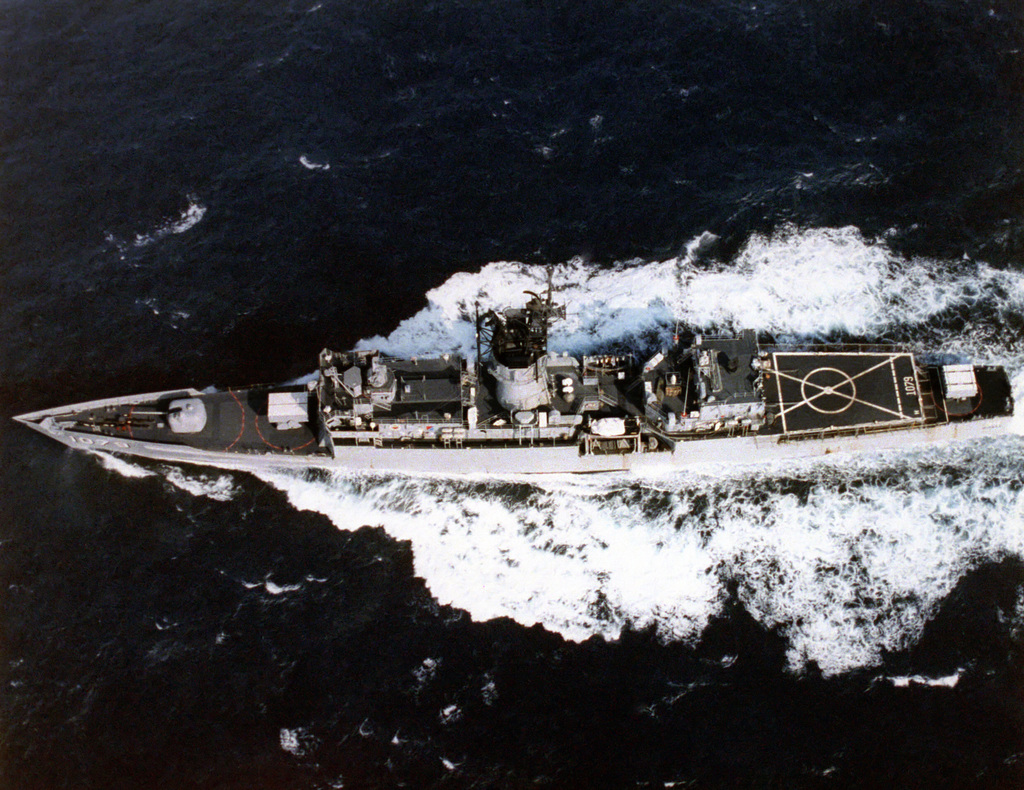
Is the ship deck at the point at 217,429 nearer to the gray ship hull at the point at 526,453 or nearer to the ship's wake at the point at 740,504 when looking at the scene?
the gray ship hull at the point at 526,453

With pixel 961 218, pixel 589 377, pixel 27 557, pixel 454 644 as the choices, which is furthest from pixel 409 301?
pixel 961 218

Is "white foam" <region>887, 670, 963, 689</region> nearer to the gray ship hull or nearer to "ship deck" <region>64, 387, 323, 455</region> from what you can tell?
the gray ship hull

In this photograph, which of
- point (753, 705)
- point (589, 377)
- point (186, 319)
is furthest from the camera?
point (186, 319)

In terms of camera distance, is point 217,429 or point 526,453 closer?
point 526,453

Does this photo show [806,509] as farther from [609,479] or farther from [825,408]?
[609,479]

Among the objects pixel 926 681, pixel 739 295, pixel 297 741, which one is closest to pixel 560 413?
pixel 739 295

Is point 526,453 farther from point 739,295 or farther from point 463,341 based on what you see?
point 739,295
